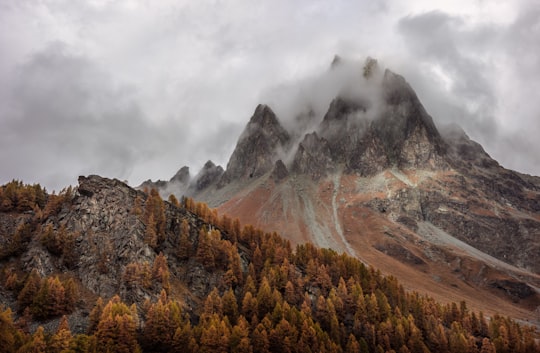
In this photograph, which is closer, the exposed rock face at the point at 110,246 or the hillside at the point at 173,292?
the hillside at the point at 173,292

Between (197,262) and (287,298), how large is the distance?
31900mm

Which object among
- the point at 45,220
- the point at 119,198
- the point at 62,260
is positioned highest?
the point at 119,198

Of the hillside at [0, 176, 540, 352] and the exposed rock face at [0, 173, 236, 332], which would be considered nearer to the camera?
the hillside at [0, 176, 540, 352]

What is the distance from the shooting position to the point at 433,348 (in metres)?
124

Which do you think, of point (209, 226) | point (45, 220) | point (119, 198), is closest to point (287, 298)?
point (209, 226)

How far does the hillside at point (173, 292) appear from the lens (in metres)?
98.5

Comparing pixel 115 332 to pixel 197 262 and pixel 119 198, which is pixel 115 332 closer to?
pixel 197 262

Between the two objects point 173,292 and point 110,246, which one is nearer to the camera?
point 173,292

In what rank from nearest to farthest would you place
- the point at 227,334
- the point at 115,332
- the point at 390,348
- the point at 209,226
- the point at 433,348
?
1. the point at 115,332
2. the point at 227,334
3. the point at 390,348
4. the point at 433,348
5. the point at 209,226

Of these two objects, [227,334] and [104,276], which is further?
[104,276]

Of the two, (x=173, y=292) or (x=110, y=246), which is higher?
(x=110, y=246)

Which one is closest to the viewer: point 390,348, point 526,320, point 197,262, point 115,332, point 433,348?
point 115,332

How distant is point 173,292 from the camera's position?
12156 cm

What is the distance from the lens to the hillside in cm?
9850
